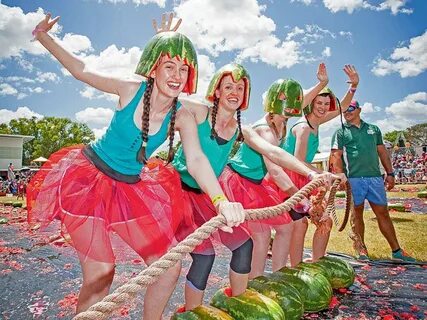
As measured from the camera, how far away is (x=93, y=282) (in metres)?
2.19

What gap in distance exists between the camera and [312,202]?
13.2 feet

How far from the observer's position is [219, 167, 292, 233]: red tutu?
12.5 ft

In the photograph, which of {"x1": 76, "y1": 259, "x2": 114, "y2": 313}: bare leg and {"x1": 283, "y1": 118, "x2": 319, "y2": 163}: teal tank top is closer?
{"x1": 76, "y1": 259, "x2": 114, "y2": 313}: bare leg

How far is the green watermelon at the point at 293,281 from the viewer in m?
3.74

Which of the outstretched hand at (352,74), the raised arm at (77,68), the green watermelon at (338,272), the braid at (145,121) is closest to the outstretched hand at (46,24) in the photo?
the raised arm at (77,68)

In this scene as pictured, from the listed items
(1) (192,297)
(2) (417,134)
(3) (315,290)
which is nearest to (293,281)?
(3) (315,290)

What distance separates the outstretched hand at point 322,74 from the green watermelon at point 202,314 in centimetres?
344

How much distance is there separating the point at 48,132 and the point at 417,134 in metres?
72.9

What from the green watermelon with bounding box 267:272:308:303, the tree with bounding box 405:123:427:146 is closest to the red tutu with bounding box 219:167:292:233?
the green watermelon with bounding box 267:272:308:303

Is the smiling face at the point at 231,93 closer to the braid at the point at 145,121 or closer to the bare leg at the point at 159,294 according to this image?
the braid at the point at 145,121

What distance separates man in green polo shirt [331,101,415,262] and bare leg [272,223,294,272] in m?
2.41

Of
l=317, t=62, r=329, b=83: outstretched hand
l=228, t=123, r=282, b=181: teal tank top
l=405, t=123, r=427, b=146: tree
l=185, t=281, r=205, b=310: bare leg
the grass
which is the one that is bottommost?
the grass

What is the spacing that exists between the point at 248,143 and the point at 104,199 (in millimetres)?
1772

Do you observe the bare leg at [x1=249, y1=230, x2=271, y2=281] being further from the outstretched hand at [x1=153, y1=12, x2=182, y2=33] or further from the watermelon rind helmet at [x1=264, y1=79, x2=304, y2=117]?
the outstretched hand at [x1=153, y1=12, x2=182, y2=33]
